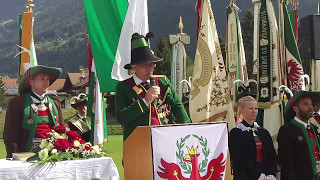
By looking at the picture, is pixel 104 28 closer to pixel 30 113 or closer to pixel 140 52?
pixel 30 113

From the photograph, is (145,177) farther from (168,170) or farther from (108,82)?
(108,82)

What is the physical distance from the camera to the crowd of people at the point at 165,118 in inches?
204

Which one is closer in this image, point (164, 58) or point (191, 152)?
point (191, 152)

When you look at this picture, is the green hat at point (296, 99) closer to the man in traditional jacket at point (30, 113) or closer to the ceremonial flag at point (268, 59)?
the ceremonial flag at point (268, 59)

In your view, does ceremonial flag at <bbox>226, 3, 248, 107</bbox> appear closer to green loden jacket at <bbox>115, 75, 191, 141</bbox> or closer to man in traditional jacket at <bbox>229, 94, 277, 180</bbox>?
man in traditional jacket at <bbox>229, 94, 277, 180</bbox>

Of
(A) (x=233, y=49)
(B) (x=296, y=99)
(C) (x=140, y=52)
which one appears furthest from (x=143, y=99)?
(A) (x=233, y=49)

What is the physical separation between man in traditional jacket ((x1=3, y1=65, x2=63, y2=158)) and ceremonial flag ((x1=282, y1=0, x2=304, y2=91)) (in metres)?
3.83

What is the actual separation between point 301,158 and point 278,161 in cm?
26

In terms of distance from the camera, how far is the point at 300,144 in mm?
5797

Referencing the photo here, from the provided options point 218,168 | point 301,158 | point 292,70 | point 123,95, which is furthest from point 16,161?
point 292,70

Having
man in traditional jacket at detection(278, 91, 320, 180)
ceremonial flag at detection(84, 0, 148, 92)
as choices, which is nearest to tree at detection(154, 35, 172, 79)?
ceremonial flag at detection(84, 0, 148, 92)

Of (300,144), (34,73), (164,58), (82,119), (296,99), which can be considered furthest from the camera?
(164,58)

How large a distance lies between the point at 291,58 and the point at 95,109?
408 cm

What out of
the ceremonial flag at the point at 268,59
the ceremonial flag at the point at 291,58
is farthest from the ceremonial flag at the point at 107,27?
the ceremonial flag at the point at 291,58
